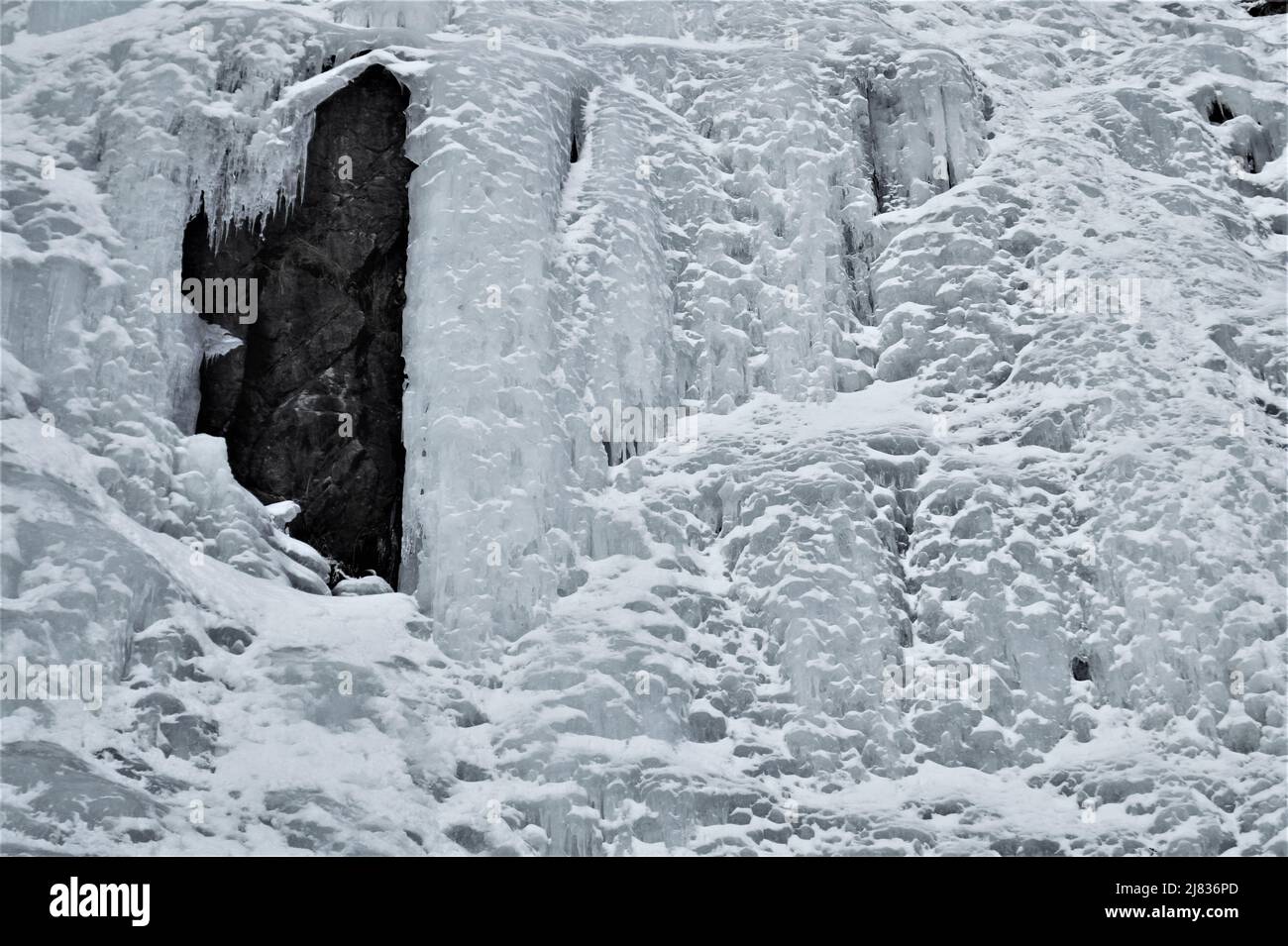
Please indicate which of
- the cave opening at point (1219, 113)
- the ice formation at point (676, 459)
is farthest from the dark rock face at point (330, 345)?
the cave opening at point (1219, 113)

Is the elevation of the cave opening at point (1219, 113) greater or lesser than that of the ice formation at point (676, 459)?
greater

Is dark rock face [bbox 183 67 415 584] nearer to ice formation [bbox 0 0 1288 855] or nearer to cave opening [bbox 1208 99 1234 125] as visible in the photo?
ice formation [bbox 0 0 1288 855]

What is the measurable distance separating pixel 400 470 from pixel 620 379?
8.20 ft

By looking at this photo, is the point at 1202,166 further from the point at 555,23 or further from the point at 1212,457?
the point at 555,23

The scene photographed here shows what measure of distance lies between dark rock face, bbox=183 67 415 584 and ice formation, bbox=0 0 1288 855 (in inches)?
17.9

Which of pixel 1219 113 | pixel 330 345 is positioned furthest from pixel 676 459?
pixel 1219 113

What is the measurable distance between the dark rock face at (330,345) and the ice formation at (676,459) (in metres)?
0.46

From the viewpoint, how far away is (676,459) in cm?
1656

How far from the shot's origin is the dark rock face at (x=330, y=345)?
1661 cm

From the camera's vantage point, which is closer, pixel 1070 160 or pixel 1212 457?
pixel 1212 457

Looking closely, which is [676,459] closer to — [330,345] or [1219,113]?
[330,345]

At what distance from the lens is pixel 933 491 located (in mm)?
16219

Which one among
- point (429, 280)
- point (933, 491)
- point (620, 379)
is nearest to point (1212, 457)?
point (933, 491)

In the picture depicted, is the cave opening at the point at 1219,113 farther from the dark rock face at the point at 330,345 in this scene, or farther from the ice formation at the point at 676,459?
the dark rock face at the point at 330,345
